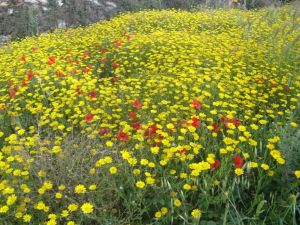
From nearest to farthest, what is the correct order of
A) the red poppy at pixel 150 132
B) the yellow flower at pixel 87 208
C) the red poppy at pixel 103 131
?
the yellow flower at pixel 87 208 → the red poppy at pixel 150 132 → the red poppy at pixel 103 131

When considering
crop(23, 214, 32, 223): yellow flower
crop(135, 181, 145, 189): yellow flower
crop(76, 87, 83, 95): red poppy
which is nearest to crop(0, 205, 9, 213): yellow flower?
crop(23, 214, 32, 223): yellow flower

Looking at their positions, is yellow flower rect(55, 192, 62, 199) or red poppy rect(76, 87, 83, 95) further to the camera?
red poppy rect(76, 87, 83, 95)

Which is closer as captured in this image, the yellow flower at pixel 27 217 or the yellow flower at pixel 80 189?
the yellow flower at pixel 27 217

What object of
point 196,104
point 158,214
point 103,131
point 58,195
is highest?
point 196,104

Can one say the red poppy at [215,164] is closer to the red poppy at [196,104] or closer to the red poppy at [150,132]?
the red poppy at [150,132]

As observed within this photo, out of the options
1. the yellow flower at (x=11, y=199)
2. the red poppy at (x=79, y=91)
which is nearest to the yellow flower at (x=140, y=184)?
the yellow flower at (x=11, y=199)

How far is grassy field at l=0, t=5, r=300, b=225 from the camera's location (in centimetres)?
260

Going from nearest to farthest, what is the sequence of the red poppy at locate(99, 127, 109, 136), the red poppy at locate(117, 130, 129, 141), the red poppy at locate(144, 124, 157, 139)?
the red poppy at locate(117, 130, 129, 141), the red poppy at locate(144, 124, 157, 139), the red poppy at locate(99, 127, 109, 136)

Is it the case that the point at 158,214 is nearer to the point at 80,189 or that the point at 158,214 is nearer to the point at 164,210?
the point at 164,210

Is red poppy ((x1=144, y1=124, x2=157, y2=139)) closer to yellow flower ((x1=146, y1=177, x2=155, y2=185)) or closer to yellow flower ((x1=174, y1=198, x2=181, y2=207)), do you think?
yellow flower ((x1=146, y1=177, x2=155, y2=185))

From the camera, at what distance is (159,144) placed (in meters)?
3.16

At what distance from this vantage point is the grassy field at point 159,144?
8.52ft

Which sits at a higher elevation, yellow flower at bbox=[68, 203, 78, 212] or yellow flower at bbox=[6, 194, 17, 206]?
yellow flower at bbox=[6, 194, 17, 206]

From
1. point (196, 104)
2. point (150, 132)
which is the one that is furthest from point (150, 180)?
point (196, 104)
